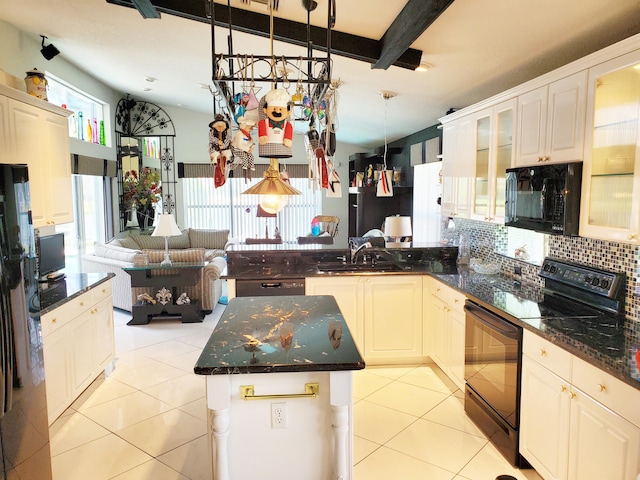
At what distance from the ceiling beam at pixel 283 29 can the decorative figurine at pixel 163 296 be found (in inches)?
126

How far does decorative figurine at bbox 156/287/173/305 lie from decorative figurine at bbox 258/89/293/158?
3961mm

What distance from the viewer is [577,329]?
218cm

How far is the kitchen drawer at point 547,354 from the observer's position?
200 centimetres

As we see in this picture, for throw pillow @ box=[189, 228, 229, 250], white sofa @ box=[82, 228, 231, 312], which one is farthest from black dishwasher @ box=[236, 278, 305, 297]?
throw pillow @ box=[189, 228, 229, 250]

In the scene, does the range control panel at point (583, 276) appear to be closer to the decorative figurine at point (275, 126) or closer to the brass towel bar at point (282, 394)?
the brass towel bar at point (282, 394)

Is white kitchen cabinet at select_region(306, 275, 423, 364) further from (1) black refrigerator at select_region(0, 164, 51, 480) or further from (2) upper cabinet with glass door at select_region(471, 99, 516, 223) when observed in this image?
(1) black refrigerator at select_region(0, 164, 51, 480)

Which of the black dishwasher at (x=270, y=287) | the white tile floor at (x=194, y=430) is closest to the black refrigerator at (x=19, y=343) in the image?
the white tile floor at (x=194, y=430)

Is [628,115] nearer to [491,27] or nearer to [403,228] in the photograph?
[491,27]

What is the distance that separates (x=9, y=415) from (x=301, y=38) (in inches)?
117

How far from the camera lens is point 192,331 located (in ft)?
16.5

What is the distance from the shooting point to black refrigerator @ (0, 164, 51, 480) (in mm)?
1784

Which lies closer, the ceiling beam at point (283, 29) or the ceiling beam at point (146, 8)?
the ceiling beam at point (146, 8)

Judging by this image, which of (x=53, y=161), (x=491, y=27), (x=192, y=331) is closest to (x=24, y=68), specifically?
(x=53, y=161)

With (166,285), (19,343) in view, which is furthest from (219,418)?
(166,285)
